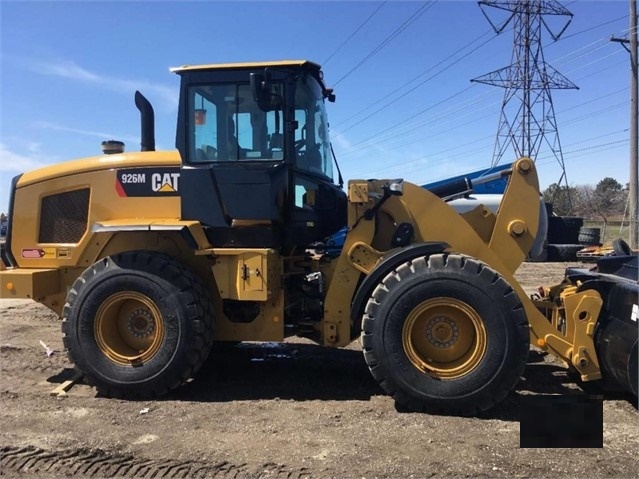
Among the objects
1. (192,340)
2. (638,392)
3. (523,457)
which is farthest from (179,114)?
(638,392)

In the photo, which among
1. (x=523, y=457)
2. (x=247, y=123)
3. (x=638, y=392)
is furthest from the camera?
(x=247, y=123)

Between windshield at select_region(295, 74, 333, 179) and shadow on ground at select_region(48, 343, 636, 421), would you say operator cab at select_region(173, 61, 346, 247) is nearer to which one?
windshield at select_region(295, 74, 333, 179)

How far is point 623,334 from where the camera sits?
4.39 metres

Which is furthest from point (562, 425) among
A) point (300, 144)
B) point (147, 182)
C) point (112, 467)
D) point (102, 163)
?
point (102, 163)

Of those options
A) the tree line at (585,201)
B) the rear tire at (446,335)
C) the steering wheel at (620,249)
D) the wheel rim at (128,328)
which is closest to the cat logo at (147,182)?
the wheel rim at (128,328)

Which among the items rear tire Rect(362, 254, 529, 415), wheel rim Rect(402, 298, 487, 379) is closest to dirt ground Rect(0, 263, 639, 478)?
rear tire Rect(362, 254, 529, 415)

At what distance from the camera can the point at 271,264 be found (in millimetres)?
5223

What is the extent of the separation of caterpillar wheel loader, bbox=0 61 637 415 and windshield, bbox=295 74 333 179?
30 millimetres

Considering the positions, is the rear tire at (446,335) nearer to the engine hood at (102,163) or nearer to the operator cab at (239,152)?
the operator cab at (239,152)

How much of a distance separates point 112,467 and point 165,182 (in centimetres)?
265

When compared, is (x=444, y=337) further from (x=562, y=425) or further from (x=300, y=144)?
(x=300, y=144)

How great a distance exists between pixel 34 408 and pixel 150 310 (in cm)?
127

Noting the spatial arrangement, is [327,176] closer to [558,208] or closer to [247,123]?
[247,123]

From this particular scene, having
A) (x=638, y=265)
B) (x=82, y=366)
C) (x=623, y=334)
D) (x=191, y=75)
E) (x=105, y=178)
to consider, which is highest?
(x=191, y=75)
